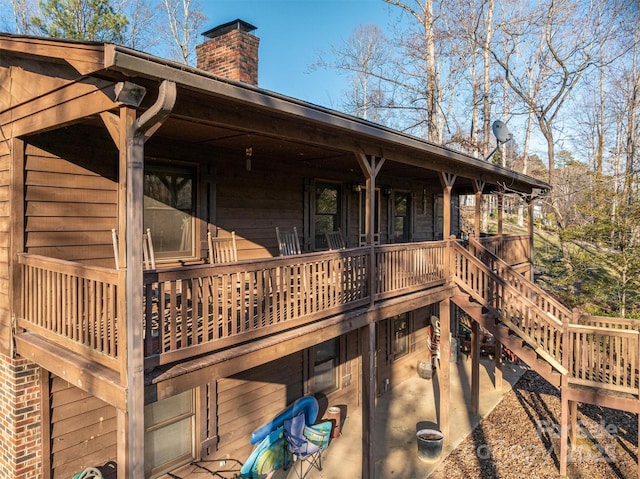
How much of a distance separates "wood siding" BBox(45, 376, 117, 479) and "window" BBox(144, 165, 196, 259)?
2.04 meters

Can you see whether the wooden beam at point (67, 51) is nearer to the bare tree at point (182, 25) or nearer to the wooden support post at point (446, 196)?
the wooden support post at point (446, 196)

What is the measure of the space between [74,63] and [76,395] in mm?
3814

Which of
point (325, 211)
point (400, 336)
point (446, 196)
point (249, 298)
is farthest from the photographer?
point (400, 336)

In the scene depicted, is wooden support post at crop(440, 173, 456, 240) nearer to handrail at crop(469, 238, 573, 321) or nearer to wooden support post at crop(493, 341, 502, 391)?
handrail at crop(469, 238, 573, 321)

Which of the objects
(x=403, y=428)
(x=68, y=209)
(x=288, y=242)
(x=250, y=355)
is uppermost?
(x=68, y=209)

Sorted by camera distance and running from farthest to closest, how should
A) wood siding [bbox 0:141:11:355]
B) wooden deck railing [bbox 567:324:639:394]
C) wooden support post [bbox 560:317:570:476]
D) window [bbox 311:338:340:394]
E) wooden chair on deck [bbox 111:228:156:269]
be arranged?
window [bbox 311:338:340:394], wooden support post [bbox 560:317:570:476], wooden deck railing [bbox 567:324:639:394], wooden chair on deck [bbox 111:228:156:269], wood siding [bbox 0:141:11:355]

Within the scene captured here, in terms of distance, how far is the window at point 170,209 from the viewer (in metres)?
6.16

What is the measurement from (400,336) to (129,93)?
9.95 m

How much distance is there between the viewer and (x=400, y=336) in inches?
465

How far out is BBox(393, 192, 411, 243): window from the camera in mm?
11961

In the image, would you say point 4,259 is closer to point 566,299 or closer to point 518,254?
point 518,254

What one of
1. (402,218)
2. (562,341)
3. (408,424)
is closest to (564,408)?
(562,341)

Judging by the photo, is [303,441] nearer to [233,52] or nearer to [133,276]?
[133,276]

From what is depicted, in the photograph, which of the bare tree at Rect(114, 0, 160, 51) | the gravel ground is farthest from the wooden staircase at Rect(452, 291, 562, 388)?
the bare tree at Rect(114, 0, 160, 51)
